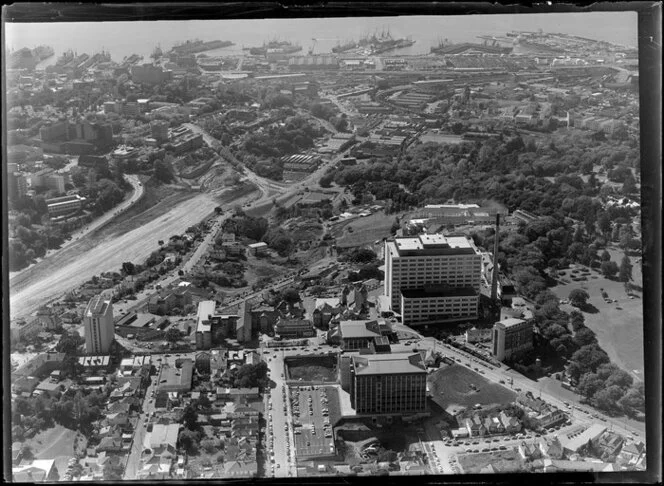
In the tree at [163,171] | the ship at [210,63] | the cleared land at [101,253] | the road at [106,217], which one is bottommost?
the cleared land at [101,253]

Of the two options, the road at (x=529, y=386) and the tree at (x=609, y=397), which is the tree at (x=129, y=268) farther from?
the tree at (x=609, y=397)

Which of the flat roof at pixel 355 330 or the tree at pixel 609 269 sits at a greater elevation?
the tree at pixel 609 269

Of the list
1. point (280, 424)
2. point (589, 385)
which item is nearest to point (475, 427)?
point (589, 385)

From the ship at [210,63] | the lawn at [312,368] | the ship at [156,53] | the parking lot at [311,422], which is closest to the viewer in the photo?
the parking lot at [311,422]

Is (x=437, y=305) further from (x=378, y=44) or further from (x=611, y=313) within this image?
(x=378, y=44)

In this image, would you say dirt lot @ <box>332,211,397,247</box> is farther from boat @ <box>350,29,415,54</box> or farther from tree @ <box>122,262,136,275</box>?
tree @ <box>122,262,136,275</box>

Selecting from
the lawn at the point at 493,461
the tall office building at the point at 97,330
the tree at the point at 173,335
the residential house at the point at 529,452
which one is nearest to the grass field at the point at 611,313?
the residential house at the point at 529,452

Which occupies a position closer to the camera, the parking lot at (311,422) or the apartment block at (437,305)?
the parking lot at (311,422)

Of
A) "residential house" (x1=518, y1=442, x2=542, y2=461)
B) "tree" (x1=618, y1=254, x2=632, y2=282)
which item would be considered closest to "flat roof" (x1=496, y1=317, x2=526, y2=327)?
"tree" (x1=618, y1=254, x2=632, y2=282)
